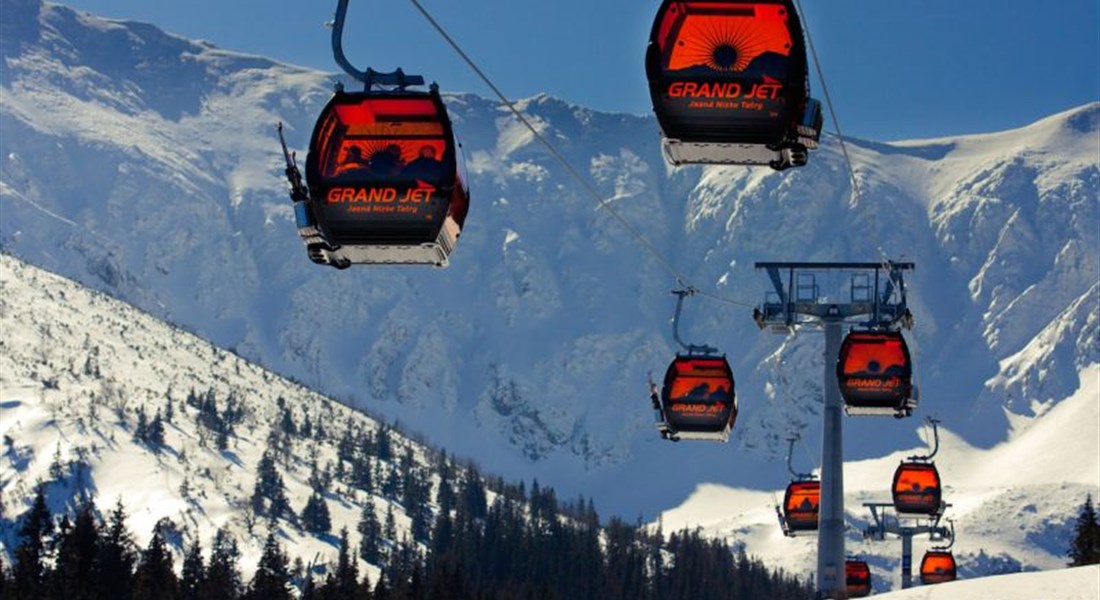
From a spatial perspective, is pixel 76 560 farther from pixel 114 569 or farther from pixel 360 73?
pixel 360 73

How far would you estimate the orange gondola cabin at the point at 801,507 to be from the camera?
6322cm

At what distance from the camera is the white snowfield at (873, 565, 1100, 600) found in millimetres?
19723

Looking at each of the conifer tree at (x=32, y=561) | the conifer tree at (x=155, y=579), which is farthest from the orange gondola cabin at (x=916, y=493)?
the conifer tree at (x=155, y=579)

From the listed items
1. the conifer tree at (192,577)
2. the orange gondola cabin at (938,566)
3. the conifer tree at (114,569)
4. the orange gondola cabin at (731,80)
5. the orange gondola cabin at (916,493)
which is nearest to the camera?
the orange gondola cabin at (731,80)

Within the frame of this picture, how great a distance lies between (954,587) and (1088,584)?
166cm

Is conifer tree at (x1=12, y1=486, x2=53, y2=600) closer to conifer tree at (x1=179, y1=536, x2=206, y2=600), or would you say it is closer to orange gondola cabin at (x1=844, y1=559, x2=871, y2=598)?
conifer tree at (x1=179, y1=536, x2=206, y2=600)

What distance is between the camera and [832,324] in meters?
45.1

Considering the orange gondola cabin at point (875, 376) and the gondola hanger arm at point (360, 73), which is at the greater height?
the orange gondola cabin at point (875, 376)

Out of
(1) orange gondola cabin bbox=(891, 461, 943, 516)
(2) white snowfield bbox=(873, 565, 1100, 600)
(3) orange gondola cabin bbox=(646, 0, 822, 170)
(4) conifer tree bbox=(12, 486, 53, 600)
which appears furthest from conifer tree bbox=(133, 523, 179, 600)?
(3) orange gondola cabin bbox=(646, 0, 822, 170)

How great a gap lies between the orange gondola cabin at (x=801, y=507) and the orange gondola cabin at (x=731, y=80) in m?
48.8

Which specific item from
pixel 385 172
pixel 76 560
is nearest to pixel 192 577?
pixel 76 560

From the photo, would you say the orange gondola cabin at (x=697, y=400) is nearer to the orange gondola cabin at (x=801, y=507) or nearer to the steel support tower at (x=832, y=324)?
the steel support tower at (x=832, y=324)

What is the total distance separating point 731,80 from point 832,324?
30.7 m

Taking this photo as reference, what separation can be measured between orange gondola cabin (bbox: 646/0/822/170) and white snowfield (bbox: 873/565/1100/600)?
7024mm
